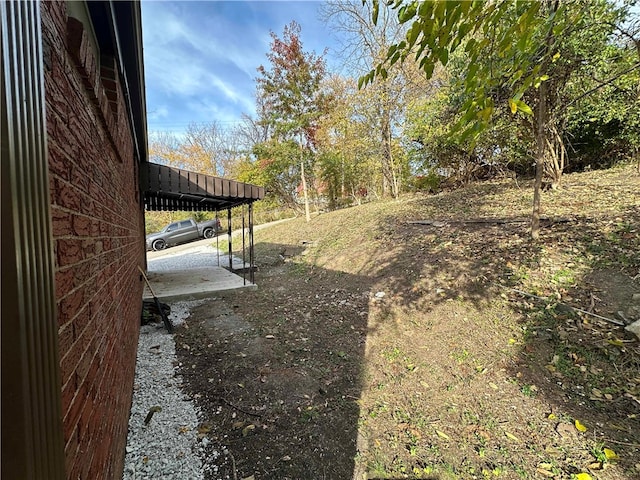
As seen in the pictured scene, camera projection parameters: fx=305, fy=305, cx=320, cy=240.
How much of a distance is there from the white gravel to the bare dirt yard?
0.50 feet

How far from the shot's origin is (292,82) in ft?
41.0

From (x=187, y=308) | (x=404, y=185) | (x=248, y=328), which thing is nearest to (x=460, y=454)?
(x=248, y=328)

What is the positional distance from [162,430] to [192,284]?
16.5ft

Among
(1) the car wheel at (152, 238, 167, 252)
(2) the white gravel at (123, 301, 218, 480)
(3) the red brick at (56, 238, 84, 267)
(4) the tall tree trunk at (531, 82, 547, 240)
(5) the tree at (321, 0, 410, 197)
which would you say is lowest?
(2) the white gravel at (123, 301, 218, 480)

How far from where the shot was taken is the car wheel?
14.9 meters

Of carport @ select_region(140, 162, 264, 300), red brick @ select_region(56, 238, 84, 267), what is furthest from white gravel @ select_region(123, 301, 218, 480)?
carport @ select_region(140, 162, 264, 300)

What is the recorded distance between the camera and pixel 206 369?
3457 millimetres

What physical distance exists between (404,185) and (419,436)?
1413 centimetres

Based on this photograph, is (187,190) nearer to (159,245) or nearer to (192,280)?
(192,280)

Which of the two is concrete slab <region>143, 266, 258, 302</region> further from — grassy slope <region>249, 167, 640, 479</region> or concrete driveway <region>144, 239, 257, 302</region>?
grassy slope <region>249, 167, 640, 479</region>

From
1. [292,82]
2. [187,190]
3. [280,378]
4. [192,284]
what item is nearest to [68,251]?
[280,378]

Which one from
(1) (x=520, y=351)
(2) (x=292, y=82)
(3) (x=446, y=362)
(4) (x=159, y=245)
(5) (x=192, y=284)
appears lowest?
(3) (x=446, y=362)

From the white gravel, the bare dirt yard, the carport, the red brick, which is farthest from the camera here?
the carport

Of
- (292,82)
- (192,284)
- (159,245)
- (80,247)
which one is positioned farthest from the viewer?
(159,245)
